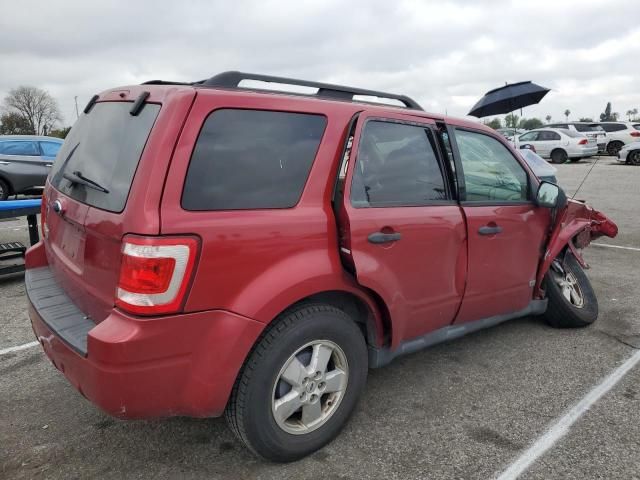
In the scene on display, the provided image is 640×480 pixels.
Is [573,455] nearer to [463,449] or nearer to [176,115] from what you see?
[463,449]

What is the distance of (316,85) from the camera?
285cm

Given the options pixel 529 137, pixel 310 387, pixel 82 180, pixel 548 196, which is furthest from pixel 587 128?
pixel 82 180

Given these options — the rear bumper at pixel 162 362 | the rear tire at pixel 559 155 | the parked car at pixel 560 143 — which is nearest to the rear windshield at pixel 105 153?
the rear bumper at pixel 162 362

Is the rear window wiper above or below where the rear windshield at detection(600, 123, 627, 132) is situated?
below

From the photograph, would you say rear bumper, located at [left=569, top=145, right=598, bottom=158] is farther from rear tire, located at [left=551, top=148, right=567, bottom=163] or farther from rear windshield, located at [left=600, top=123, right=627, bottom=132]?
rear windshield, located at [left=600, top=123, right=627, bottom=132]

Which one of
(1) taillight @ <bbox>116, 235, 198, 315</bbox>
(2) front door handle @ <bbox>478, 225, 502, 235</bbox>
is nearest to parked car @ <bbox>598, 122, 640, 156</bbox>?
(2) front door handle @ <bbox>478, 225, 502, 235</bbox>

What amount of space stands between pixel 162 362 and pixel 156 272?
1.21 feet

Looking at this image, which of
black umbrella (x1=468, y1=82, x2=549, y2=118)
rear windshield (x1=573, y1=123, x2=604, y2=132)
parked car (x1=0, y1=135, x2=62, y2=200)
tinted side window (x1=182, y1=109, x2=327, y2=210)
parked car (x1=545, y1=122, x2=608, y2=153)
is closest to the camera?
tinted side window (x1=182, y1=109, x2=327, y2=210)

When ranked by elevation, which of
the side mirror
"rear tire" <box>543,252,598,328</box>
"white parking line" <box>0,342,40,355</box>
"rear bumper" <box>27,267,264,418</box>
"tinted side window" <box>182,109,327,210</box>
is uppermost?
"tinted side window" <box>182,109,327,210</box>

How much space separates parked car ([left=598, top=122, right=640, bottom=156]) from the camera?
24750mm

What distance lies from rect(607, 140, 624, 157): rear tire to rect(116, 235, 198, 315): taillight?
27.7 metres

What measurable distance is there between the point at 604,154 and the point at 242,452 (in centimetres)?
2847

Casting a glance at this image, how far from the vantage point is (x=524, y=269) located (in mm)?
3654

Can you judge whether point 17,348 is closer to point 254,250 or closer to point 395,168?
point 254,250
